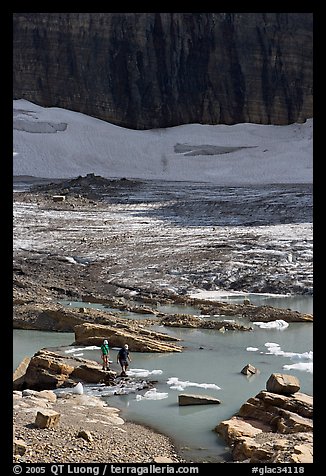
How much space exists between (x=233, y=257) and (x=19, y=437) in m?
11.7

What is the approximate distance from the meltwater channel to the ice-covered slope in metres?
24.4

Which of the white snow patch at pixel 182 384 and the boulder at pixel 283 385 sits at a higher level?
the boulder at pixel 283 385

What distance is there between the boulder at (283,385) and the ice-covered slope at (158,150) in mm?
28138

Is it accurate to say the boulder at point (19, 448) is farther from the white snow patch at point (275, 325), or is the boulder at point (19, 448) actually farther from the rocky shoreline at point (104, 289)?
the white snow patch at point (275, 325)

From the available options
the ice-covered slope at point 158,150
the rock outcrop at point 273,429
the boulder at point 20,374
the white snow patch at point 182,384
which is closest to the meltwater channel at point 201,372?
the white snow patch at point 182,384

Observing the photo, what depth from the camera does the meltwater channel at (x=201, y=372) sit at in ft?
25.6

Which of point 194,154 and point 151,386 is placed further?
point 194,154

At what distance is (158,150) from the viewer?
44219 mm

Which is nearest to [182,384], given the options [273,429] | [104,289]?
[273,429]

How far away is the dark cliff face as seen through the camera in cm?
4825
